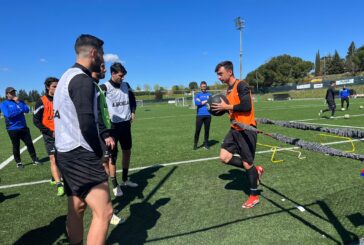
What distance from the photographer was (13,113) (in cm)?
805

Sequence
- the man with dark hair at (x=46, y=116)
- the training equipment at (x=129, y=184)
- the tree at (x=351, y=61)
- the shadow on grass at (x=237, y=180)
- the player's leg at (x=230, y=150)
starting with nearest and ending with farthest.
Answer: the player's leg at (x=230, y=150) → the shadow on grass at (x=237, y=180) → the man with dark hair at (x=46, y=116) → the training equipment at (x=129, y=184) → the tree at (x=351, y=61)

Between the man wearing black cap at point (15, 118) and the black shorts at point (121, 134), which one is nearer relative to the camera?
the black shorts at point (121, 134)


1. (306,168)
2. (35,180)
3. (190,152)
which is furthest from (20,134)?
(306,168)

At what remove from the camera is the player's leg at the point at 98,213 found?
2631mm

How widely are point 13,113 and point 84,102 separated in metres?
6.75

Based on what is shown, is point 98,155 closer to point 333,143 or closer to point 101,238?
point 101,238

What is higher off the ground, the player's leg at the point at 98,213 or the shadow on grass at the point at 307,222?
the player's leg at the point at 98,213

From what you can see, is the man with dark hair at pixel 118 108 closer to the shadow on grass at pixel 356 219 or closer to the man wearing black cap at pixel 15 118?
the shadow on grass at pixel 356 219

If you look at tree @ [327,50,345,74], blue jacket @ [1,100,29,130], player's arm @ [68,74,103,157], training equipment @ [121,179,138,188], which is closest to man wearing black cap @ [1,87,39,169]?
blue jacket @ [1,100,29,130]

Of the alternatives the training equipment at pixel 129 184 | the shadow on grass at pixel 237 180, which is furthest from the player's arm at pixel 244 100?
the training equipment at pixel 129 184

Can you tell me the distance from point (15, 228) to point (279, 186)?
4420 mm

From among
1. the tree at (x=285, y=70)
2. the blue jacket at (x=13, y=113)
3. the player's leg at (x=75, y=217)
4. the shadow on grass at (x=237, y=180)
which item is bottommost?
the shadow on grass at (x=237, y=180)

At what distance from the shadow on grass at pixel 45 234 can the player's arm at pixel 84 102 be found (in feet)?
7.04

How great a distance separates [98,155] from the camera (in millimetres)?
2684
